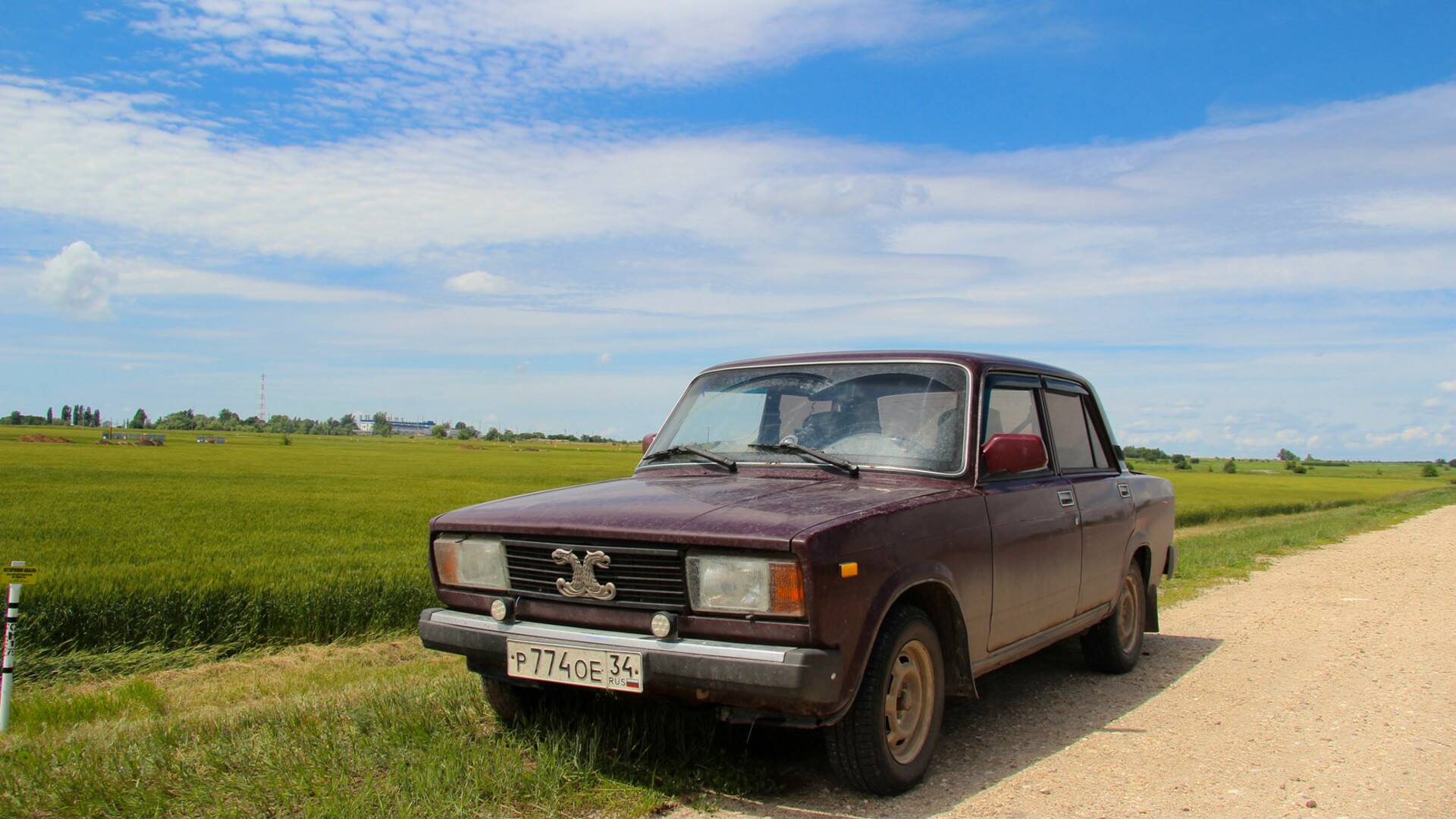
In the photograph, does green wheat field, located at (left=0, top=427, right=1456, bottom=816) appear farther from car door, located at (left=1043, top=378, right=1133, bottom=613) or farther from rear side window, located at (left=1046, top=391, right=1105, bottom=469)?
rear side window, located at (left=1046, top=391, right=1105, bottom=469)

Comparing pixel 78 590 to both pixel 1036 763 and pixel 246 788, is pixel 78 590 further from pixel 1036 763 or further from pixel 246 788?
pixel 1036 763

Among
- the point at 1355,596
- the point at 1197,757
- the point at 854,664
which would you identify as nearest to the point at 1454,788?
the point at 1197,757

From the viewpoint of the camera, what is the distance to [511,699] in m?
4.47

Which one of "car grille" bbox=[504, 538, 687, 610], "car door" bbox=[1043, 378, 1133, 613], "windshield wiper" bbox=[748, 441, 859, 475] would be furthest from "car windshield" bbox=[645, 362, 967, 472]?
"car door" bbox=[1043, 378, 1133, 613]

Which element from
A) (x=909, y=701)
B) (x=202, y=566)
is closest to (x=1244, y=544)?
(x=909, y=701)

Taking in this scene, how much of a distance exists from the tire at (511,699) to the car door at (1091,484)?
2921 mm

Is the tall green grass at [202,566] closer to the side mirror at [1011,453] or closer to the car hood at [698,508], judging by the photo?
the car hood at [698,508]

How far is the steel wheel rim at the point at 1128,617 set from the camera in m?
6.23

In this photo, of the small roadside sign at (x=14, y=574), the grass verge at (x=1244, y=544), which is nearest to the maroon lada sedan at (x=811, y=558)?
the small roadside sign at (x=14, y=574)

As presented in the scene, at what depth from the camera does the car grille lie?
11.7 feet

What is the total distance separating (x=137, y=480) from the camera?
27.9m

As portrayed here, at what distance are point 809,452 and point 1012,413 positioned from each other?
1.29m

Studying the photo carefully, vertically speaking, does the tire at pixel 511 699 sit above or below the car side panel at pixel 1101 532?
below

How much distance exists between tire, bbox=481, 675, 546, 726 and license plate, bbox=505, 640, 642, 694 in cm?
65
